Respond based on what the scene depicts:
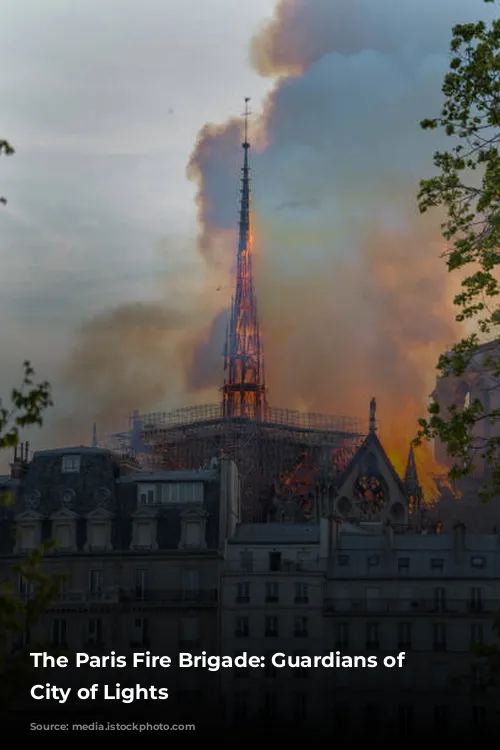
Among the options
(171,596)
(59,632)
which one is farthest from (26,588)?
(171,596)

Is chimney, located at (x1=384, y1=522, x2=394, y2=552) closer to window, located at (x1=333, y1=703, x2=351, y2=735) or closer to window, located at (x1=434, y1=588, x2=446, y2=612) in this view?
window, located at (x1=434, y1=588, x2=446, y2=612)

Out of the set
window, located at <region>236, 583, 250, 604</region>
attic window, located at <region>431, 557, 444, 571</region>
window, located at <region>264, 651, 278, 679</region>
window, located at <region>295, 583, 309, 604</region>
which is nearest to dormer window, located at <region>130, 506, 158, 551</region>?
window, located at <region>236, 583, 250, 604</region>

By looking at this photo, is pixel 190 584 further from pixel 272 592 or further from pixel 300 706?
pixel 300 706

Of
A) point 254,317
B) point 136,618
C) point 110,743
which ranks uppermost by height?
point 254,317

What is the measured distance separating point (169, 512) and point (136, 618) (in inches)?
255

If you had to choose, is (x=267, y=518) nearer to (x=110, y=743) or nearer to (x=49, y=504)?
(x=49, y=504)

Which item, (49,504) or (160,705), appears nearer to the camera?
(160,705)

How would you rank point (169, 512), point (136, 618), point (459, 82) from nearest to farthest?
point (459, 82)
point (136, 618)
point (169, 512)

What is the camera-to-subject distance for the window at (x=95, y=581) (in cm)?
7700

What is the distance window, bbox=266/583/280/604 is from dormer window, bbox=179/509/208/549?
172 inches

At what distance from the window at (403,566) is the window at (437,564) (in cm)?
107

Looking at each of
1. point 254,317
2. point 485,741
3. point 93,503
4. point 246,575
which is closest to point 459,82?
point 485,741

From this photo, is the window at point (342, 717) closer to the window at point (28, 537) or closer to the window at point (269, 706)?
the window at point (269, 706)

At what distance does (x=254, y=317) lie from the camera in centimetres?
16238
